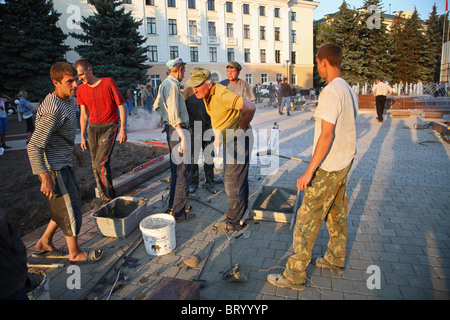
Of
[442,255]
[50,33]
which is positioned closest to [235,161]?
[442,255]

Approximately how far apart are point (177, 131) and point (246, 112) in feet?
Answer: 3.56

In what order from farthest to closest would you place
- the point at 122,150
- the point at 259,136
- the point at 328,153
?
the point at 259,136, the point at 122,150, the point at 328,153

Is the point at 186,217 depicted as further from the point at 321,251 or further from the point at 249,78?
the point at 249,78

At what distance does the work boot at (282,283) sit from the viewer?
2.88 meters

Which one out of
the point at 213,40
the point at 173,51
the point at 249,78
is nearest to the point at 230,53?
the point at 213,40

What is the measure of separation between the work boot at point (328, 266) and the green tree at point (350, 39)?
3023cm

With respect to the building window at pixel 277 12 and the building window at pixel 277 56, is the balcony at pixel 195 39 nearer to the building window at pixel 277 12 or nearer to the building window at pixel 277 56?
the building window at pixel 277 56

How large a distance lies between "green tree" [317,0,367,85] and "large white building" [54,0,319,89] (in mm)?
14798

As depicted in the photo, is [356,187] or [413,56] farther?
[413,56]

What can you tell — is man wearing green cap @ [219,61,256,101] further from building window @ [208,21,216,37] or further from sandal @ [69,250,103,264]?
building window @ [208,21,216,37]

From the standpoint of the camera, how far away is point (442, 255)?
132 inches

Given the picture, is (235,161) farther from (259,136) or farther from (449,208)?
(259,136)
